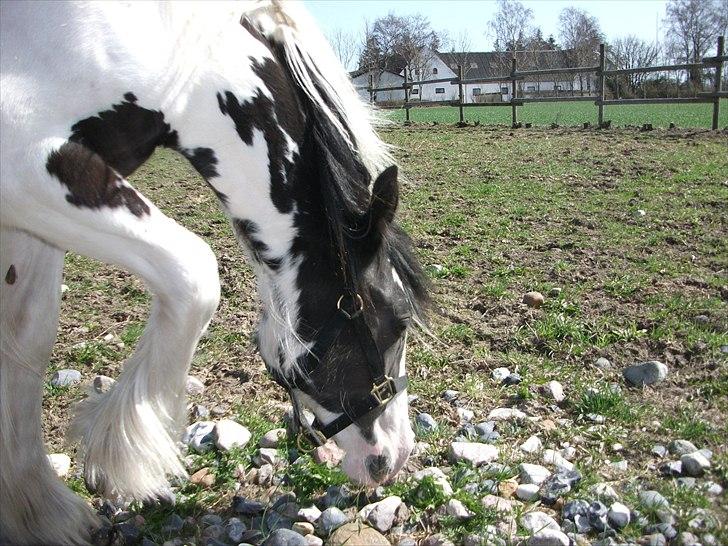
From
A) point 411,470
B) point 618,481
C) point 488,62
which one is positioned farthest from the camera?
point 488,62

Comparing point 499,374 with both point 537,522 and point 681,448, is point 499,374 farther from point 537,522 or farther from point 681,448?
point 537,522

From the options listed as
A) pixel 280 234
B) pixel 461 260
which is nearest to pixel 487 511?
pixel 280 234

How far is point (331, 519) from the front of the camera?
7.67 ft

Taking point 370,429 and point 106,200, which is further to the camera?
point 370,429

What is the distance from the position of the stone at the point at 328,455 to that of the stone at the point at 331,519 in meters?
0.37

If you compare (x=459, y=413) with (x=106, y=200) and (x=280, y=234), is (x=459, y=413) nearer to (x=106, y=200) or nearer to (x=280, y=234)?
(x=280, y=234)

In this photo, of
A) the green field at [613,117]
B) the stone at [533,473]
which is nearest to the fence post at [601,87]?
the green field at [613,117]

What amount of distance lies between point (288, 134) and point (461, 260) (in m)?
3.10

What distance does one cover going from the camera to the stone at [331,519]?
2320 mm

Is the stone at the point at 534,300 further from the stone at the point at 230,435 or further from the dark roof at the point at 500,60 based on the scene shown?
the dark roof at the point at 500,60

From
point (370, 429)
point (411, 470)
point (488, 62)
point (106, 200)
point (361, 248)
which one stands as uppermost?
point (488, 62)

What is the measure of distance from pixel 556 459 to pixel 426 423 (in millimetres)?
601

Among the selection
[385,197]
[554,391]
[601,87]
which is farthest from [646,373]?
[601,87]

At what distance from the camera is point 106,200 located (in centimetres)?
198
